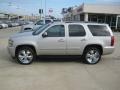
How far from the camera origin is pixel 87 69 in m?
8.87

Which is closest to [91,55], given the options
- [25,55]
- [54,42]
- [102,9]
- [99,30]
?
[99,30]

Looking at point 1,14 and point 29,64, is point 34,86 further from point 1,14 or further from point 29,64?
point 1,14

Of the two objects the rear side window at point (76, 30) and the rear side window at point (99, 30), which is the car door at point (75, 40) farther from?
the rear side window at point (99, 30)

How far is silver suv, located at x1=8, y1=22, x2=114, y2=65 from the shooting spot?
935cm

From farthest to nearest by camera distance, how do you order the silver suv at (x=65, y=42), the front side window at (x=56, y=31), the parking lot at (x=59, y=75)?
the front side window at (x=56, y=31), the silver suv at (x=65, y=42), the parking lot at (x=59, y=75)

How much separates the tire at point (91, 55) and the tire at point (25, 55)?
2204mm

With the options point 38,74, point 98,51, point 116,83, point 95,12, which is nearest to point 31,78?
point 38,74

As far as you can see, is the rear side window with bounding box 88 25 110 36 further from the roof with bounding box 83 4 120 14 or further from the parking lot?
the roof with bounding box 83 4 120 14

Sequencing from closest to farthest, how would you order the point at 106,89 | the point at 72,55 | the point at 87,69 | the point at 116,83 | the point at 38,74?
1. the point at 106,89
2. the point at 116,83
3. the point at 38,74
4. the point at 87,69
5. the point at 72,55

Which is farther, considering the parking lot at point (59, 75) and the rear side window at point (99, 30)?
the rear side window at point (99, 30)

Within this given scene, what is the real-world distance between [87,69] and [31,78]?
2452 millimetres

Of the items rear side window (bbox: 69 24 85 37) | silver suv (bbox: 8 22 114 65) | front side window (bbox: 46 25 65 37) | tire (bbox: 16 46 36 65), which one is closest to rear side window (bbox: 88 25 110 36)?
silver suv (bbox: 8 22 114 65)

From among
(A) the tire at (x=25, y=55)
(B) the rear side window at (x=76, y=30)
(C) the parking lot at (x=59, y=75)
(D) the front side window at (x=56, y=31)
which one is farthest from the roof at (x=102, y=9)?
(A) the tire at (x=25, y=55)

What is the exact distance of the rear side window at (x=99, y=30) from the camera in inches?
390
